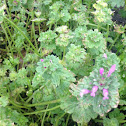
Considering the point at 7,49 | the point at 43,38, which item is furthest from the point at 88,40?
the point at 7,49

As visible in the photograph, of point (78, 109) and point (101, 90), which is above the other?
point (101, 90)

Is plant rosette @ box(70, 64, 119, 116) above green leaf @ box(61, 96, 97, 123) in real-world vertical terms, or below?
above

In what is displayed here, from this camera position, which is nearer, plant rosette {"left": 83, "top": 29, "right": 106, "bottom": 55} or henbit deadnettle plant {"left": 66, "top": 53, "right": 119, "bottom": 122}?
henbit deadnettle plant {"left": 66, "top": 53, "right": 119, "bottom": 122}

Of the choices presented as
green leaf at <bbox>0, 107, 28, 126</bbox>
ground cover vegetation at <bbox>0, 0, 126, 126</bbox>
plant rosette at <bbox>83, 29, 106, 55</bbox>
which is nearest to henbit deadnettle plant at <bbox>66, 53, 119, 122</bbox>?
ground cover vegetation at <bbox>0, 0, 126, 126</bbox>

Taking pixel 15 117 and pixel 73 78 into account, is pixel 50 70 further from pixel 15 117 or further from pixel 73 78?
pixel 15 117

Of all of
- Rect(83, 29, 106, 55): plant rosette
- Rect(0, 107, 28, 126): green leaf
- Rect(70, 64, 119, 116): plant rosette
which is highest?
Rect(83, 29, 106, 55): plant rosette

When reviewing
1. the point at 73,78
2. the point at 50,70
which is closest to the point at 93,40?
the point at 73,78

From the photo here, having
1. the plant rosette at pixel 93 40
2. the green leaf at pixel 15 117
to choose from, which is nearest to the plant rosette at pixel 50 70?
the plant rosette at pixel 93 40

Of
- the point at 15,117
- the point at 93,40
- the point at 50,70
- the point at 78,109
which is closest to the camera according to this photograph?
the point at 50,70

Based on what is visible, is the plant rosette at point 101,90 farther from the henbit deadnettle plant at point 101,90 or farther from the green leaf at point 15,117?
the green leaf at point 15,117

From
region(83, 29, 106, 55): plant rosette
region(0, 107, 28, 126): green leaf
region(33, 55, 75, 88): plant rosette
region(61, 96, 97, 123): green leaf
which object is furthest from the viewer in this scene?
region(0, 107, 28, 126): green leaf

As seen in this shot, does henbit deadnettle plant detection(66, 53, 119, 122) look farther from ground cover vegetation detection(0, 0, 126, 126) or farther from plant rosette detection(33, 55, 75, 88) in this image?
plant rosette detection(33, 55, 75, 88)

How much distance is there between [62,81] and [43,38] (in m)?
0.64

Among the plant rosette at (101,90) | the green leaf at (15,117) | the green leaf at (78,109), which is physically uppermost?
the plant rosette at (101,90)
